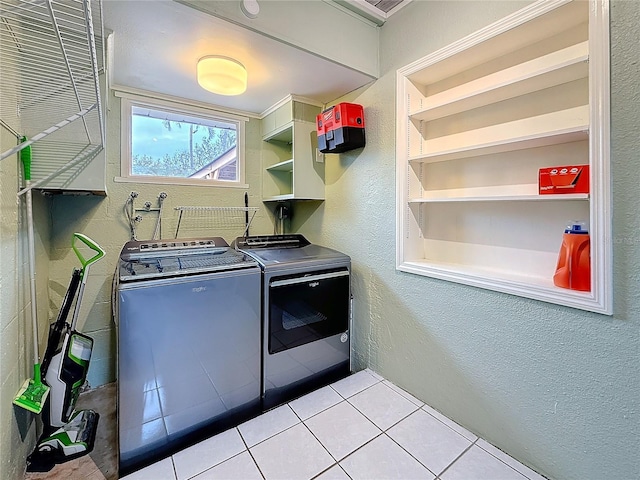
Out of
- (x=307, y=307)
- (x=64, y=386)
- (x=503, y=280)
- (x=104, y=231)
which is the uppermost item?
(x=104, y=231)

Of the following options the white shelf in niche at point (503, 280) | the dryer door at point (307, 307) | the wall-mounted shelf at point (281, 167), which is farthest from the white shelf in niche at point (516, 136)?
the wall-mounted shelf at point (281, 167)

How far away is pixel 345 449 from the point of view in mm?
1424

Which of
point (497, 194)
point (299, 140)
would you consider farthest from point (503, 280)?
point (299, 140)

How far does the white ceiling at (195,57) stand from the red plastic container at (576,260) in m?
1.54

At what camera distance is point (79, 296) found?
1.48 meters

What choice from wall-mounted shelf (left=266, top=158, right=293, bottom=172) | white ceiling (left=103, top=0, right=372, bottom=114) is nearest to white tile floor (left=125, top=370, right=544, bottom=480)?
wall-mounted shelf (left=266, top=158, right=293, bottom=172)

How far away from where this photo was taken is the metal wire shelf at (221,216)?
2.43 meters

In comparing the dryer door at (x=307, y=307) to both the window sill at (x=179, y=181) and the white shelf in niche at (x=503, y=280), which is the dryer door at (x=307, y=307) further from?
the window sill at (x=179, y=181)

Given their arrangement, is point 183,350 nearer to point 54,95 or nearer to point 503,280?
point 54,95

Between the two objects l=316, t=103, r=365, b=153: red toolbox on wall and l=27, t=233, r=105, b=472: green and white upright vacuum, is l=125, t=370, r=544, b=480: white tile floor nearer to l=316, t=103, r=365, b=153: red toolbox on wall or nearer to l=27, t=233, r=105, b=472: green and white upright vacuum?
l=27, t=233, r=105, b=472: green and white upright vacuum

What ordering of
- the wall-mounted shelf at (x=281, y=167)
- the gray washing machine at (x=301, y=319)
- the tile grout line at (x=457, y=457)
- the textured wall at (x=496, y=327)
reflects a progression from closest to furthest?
1. the textured wall at (x=496, y=327)
2. the tile grout line at (x=457, y=457)
3. the gray washing machine at (x=301, y=319)
4. the wall-mounted shelf at (x=281, y=167)

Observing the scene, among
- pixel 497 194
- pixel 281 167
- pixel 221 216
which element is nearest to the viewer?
pixel 497 194

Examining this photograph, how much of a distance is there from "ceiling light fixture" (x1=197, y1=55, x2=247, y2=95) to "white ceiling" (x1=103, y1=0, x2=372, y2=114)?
0.05 metres

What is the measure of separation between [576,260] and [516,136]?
671mm
